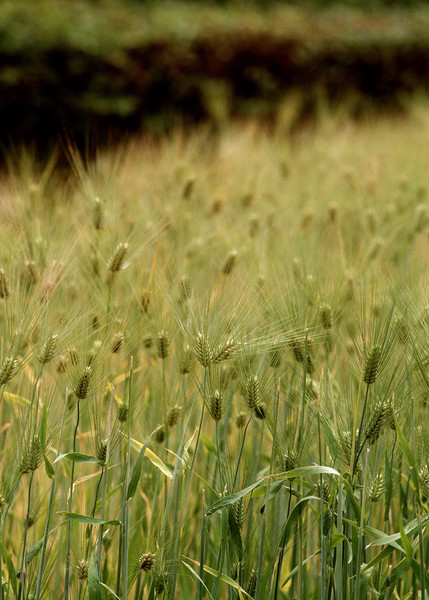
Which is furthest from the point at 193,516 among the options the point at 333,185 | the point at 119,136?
the point at 119,136

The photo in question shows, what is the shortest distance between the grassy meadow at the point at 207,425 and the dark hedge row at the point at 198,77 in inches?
99.4

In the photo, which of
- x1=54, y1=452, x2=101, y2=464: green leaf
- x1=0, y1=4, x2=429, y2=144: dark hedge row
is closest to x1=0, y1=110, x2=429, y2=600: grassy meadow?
x1=54, y1=452, x2=101, y2=464: green leaf

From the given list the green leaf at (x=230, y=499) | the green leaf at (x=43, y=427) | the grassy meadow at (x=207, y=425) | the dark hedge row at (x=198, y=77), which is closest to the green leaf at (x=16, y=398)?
the grassy meadow at (x=207, y=425)

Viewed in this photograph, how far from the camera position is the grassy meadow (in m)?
1.00

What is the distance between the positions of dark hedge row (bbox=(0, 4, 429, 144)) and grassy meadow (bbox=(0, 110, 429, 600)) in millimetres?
2526

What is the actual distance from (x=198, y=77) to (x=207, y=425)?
397cm

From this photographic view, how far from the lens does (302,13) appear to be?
25.3 feet

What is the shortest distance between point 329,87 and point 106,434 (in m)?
5.51

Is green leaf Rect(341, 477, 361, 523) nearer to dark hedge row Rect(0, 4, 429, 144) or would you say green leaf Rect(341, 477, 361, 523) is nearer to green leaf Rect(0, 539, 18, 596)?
green leaf Rect(0, 539, 18, 596)

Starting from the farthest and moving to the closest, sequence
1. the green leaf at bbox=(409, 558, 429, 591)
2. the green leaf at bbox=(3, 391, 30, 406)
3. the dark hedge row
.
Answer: the dark hedge row < the green leaf at bbox=(3, 391, 30, 406) < the green leaf at bbox=(409, 558, 429, 591)

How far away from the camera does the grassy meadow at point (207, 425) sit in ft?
3.28

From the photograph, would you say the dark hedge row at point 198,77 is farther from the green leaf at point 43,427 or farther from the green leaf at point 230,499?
the green leaf at point 230,499

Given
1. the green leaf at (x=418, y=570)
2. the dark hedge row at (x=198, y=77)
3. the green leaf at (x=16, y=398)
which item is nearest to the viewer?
the green leaf at (x=418, y=570)

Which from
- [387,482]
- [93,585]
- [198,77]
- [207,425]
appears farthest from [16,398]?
[198,77]
